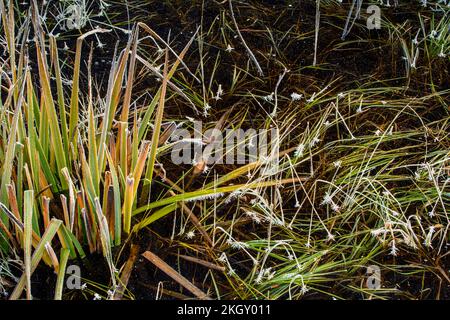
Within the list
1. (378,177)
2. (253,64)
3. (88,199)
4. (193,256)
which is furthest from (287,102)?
(88,199)

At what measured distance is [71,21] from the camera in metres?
2.12

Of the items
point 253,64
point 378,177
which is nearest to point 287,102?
point 253,64

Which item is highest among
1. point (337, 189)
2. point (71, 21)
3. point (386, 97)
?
point (71, 21)

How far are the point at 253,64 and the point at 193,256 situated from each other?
0.75 meters

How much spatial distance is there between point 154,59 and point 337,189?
30.8 inches

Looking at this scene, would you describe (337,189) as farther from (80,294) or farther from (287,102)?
(80,294)

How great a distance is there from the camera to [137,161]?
1401mm

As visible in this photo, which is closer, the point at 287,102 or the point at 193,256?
the point at 193,256

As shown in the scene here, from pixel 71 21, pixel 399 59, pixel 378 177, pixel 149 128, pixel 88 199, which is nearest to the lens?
pixel 88 199

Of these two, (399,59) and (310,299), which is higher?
(399,59)

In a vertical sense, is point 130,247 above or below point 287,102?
below

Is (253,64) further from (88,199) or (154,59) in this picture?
(88,199)

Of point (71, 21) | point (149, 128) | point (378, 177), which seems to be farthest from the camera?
point (71, 21)

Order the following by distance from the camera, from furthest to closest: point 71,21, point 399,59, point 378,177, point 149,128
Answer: point 71,21
point 399,59
point 149,128
point 378,177
